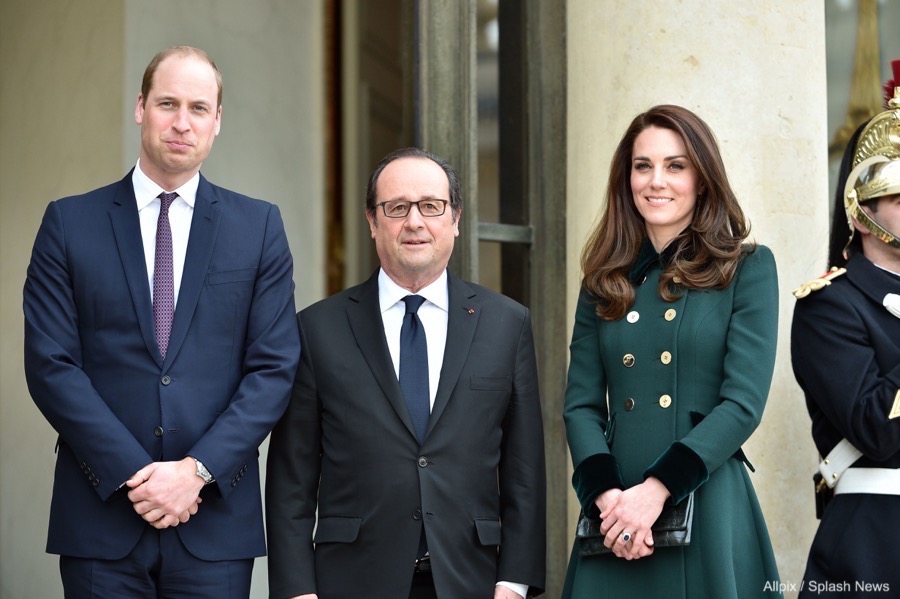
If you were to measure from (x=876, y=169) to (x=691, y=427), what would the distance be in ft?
3.25

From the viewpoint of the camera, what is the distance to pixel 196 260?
354 centimetres

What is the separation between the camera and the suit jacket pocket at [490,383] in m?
3.65

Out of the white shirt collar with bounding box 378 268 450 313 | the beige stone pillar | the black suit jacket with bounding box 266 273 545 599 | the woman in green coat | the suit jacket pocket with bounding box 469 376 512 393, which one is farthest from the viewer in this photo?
the beige stone pillar

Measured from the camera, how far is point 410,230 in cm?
369

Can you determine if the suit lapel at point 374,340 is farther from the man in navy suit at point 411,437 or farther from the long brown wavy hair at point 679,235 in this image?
the long brown wavy hair at point 679,235

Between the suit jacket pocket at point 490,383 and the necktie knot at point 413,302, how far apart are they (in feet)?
0.90

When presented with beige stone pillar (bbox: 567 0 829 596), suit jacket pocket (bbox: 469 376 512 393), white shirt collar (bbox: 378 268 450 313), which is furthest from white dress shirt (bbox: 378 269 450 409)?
beige stone pillar (bbox: 567 0 829 596)

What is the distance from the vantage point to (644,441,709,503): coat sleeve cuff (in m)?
3.35

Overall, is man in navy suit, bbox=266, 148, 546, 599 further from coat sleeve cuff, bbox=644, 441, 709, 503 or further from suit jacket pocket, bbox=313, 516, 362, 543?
coat sleeve cuff, bbox=644, 441, 709, 503

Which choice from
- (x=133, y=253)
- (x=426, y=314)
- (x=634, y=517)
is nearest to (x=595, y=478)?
(x=634, y=517)

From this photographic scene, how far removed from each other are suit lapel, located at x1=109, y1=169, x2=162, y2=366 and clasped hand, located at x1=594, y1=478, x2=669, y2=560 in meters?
1.28

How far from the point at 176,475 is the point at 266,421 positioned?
286mm

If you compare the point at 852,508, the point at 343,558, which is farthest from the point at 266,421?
the point at 852,508

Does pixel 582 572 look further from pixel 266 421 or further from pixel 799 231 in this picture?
pixel 799 231
